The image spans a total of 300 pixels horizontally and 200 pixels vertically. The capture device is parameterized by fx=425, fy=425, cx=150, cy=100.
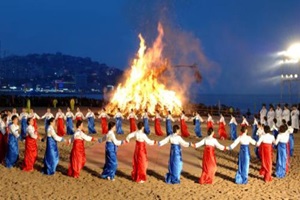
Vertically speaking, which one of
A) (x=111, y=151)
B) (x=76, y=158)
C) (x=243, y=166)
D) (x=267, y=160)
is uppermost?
(x=111, y=151)

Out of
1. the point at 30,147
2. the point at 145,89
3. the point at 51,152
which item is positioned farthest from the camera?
the point at 145,89

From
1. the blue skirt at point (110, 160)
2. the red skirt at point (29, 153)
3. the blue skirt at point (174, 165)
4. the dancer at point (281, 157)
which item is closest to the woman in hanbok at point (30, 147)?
the red skirt at point (29, 153)

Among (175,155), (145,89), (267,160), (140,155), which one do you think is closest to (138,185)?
(140,155)

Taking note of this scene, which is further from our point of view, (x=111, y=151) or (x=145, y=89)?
(x=145, y=89)

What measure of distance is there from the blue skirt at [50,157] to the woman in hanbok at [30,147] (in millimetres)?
554

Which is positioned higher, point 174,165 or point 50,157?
point 50,157

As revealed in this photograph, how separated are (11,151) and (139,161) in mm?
4571

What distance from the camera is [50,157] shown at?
13031 millimetres

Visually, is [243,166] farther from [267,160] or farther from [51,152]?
[51,152]

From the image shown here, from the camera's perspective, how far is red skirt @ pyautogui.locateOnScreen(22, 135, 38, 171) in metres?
13.3

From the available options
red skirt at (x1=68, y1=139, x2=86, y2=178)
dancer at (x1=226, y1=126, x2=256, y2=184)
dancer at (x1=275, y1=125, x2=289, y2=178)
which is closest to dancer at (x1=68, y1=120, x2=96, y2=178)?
red skirt at (x1=68, y1=139, x2=86, y2=178)

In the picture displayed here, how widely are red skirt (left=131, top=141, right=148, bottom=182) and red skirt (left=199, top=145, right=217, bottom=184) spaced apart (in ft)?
5.54

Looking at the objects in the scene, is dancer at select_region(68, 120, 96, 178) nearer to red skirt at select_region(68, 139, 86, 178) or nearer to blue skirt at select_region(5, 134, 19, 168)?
red skirt at select_region(68, 139, 86, 178)

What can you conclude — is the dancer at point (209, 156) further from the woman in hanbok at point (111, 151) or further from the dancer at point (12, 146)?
the dancer at point (12, 146)
